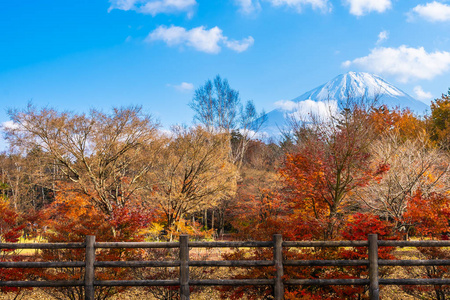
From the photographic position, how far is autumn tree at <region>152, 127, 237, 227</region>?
819 inches

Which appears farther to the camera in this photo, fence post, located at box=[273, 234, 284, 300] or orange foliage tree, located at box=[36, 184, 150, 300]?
orange foliage tree, located at box=[36, 184, 150, 300]

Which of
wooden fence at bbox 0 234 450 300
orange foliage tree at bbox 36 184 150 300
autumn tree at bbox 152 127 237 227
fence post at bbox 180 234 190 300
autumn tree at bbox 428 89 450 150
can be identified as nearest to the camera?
wooden fence at bbox 0 234 450 300

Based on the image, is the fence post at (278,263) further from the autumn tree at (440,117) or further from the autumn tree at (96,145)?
the autumn tree at (440,117)

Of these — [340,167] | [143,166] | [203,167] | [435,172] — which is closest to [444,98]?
[435,172]

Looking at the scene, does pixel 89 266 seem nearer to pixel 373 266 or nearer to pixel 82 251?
pixel 82 251

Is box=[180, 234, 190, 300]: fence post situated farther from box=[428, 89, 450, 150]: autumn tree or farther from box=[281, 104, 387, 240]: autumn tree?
box=[428, 89, 450, 150]: autumn tree

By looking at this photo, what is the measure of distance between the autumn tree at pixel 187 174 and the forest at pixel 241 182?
0.22 feet

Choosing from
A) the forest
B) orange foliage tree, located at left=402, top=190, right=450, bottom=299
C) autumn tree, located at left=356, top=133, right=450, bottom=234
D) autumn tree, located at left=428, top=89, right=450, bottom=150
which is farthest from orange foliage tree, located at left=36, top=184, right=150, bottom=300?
autumn tree, located at left=428, top=89, right=450, bottom=150

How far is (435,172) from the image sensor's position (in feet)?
63.9

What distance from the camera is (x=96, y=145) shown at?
18.7 meters

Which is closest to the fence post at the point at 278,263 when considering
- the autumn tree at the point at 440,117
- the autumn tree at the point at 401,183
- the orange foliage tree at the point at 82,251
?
the orange foliage tree at the point at 82,251

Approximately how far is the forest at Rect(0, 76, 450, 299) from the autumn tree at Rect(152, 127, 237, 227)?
67 mm

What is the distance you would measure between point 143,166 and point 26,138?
248 inches

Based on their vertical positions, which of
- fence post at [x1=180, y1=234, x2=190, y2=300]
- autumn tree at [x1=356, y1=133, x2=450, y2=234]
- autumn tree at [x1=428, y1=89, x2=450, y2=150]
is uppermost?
autumn tree at [x1=428, y1=89, x2=450, y2=150]
